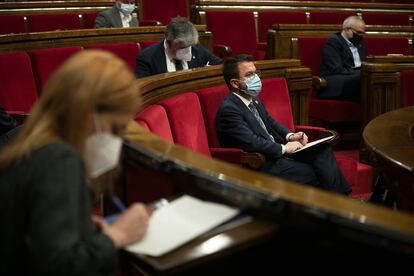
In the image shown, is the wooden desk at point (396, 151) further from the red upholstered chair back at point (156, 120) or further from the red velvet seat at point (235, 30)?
the red velvet seat at point (235, 30)

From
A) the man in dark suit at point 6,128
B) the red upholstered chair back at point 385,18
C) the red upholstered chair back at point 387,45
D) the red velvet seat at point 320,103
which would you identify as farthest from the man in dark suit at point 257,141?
the red upholstered chair back at point 385,18

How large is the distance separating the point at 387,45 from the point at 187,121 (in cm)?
139

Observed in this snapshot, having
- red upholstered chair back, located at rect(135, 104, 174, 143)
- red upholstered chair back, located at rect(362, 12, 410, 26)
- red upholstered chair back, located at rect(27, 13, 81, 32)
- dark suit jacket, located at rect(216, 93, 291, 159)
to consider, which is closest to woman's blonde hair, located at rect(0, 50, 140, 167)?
red upholstered chair back, located at rect(135, 104, 174, 143)

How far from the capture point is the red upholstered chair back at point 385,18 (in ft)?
9.46

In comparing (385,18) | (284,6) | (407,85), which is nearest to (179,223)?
(407,85)

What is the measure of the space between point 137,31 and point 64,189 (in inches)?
64.5

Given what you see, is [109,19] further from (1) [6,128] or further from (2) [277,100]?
(1) [6,128]

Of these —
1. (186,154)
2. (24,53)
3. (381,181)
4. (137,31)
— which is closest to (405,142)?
(381,181)

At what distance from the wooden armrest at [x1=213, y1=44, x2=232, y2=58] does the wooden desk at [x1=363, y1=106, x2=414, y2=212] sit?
42.5 inches

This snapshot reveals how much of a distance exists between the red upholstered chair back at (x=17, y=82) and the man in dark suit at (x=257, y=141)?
545 mm

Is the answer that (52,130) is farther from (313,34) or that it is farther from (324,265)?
(313,34)

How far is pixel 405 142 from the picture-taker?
3.70ft

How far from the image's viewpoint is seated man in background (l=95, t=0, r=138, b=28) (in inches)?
92.8

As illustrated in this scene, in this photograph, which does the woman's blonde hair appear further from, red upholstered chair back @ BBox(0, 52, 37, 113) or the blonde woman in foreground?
red upholstered chair back @ BBox(0, 52, 37, 113)
